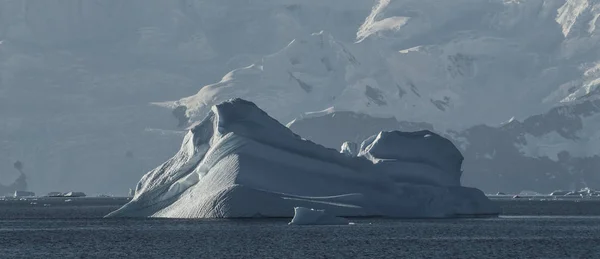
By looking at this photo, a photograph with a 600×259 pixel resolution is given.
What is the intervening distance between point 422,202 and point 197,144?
21.5 metres

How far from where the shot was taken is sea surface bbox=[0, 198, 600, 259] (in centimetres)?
9919

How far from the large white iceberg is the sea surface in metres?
1.60

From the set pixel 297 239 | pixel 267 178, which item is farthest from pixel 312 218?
pixel 297 239

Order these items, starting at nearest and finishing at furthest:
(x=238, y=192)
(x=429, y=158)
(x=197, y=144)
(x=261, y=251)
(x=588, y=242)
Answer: (x=261, y=251), (x=588, y=242), (x=238, y=192), (x=197, y=144), (x=429, y=158)

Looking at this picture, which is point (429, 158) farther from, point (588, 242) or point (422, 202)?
point (588, 242)

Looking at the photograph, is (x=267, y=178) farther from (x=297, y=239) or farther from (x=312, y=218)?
(x=297, y=239)

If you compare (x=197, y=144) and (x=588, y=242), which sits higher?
(x=197, y=144)

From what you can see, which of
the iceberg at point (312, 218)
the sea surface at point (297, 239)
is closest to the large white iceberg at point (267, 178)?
the sea surface at point (297, 239)

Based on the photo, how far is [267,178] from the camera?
422 feet

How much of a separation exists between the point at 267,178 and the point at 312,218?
264 inches

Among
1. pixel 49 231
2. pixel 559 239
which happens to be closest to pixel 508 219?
pixel 559 239

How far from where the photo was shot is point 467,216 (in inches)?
5974

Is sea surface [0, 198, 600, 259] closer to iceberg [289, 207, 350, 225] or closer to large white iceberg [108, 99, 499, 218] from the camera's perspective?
iceberg [289, 207, 350, 225]

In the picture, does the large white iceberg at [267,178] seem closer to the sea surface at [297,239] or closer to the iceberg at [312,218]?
the sea surface at [297,239]
